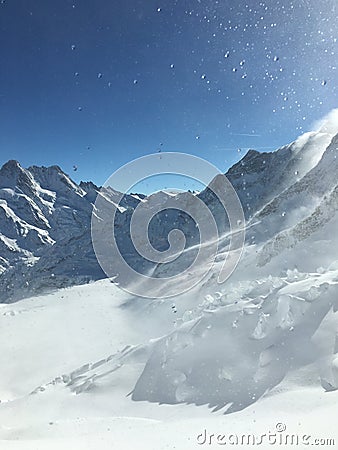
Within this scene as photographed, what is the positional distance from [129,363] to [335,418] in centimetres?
631

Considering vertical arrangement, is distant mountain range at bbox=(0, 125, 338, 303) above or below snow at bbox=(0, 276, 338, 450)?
above

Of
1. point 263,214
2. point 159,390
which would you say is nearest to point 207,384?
point 159,390

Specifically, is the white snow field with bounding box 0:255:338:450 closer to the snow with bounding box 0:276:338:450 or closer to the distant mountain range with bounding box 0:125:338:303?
the snow with bounding box 0:276:338:450

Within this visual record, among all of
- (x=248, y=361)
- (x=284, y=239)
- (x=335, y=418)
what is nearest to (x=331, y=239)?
(x=284, y=239)

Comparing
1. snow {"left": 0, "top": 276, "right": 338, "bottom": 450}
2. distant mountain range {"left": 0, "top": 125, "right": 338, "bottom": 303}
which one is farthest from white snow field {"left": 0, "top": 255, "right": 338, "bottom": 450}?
distant mountain range {"left": 0, "top": 125, "right": 338, "bottom": 303}

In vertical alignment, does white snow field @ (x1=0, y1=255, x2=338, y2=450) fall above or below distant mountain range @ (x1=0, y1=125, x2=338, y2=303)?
below

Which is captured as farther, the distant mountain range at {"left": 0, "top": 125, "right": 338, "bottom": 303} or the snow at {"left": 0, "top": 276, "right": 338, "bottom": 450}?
the distant mountain range at {"left": 0, "top": 125, "right": 338, "bottom": 303}


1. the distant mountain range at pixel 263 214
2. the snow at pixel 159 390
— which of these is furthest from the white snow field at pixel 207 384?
the distant mountain range at pixel 263 214

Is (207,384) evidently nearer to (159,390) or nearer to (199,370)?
(199,370)

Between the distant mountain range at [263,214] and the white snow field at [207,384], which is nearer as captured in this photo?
the white snow field at [207,384]

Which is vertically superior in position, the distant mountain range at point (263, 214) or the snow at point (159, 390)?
the distant mountain range at point (263, 214)

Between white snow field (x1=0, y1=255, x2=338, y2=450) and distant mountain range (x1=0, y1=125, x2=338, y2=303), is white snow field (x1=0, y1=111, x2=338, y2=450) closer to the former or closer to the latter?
white snow field (x1=0, y1=255, x2=338, y2=450)

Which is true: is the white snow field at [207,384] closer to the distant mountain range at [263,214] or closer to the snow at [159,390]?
the snow at [159,390]

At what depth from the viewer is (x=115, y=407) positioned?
765 centimetres
